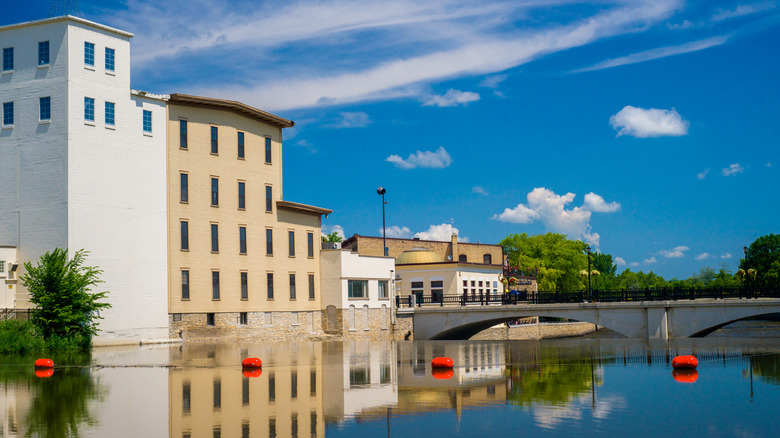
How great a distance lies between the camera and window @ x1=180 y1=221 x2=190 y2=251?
50.3 metres

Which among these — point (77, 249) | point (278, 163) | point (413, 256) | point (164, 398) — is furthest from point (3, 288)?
point (413, 256)

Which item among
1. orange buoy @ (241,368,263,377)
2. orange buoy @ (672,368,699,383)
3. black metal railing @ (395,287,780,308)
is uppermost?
black metal railing @ (395,287,780,308)

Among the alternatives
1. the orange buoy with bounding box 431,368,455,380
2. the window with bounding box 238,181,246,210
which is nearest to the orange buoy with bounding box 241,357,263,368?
the orange buoy with bounding box 431,368,455,380

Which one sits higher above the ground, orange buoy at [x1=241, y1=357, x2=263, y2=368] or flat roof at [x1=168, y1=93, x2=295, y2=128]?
flat roof at [x1=168, y1=93, x2=295, y2=128]

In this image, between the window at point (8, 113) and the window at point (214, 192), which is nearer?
the window at point (8, 113)

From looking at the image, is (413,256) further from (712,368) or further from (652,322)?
(712,368)

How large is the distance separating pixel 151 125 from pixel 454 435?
39.7 meters

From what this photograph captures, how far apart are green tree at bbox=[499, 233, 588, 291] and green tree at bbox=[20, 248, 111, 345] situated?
224 ft

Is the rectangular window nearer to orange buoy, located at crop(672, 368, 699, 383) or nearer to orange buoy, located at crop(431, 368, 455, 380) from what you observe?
orange buoy, located at crop(431, 368, 455, 380)

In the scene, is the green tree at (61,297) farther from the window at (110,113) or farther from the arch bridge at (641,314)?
the arch bridge at (641,314)

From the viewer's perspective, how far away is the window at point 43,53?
4491 centimetres

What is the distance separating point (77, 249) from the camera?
4403 centimetres

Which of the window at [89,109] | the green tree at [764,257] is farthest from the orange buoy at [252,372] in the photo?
the green tree at [764,257]

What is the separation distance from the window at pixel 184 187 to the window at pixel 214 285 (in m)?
5.20
